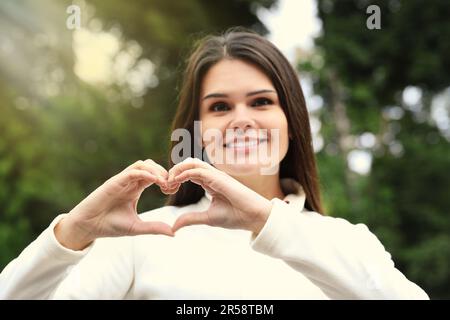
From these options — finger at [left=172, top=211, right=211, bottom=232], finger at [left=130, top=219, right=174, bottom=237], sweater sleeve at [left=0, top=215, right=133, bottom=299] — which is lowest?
sweater sleeve at [left=0, top=215, right=133, bottom=299]

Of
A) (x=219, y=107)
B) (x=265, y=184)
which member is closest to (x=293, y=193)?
(x=265, y=184)

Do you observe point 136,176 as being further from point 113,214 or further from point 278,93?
point 278,93

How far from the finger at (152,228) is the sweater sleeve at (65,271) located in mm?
106

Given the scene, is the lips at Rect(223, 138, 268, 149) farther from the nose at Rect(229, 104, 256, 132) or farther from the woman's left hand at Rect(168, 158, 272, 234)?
the woman's left hand at Rect(168, 158, 272, 234)

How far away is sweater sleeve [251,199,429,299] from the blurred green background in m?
3.72

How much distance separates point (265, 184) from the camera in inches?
54.1

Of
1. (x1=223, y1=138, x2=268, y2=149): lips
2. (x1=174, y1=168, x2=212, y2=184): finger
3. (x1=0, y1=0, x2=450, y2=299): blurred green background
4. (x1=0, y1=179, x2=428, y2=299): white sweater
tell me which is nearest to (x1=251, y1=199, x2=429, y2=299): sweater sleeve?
(x1=0, y1=179, x2=428, y2=299): white sweater

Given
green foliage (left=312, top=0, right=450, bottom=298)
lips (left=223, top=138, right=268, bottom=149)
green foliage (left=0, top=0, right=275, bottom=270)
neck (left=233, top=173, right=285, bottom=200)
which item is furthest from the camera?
green foliage (left=312, top=0, right=450, bottom=298)

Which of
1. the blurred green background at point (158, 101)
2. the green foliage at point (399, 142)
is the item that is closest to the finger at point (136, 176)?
the blurred green background at point (158, 101)

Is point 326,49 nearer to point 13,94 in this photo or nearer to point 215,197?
point 13,94

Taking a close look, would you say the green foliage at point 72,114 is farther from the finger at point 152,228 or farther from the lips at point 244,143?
the finger at point 152,228

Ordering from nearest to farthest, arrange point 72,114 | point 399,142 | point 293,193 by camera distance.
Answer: point 293,193, point 72,114, point 399,142

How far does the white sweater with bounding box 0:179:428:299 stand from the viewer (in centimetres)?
98

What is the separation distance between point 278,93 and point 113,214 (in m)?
0.54
